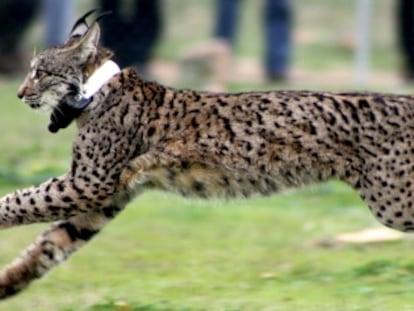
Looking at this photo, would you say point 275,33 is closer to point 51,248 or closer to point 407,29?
point 407,29

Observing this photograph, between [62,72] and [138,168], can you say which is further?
[62,72]

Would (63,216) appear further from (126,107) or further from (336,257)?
(336,257)

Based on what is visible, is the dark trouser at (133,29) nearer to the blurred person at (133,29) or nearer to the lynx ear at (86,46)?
the blurred person at (133,29)

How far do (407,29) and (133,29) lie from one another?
385cm

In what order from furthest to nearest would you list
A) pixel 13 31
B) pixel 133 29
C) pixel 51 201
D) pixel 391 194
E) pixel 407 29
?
pixel 13 31 → pixel 407 29 → pixel 133 29 → pixel 51 201 → pixel 391 194

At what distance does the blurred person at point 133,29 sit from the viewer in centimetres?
2147

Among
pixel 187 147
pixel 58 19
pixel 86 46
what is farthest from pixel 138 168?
pixel 58 19

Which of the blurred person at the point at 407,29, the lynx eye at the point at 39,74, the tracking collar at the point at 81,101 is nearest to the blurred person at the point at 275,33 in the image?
the blurred person at the point at 407,29

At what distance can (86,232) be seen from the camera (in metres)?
9.55

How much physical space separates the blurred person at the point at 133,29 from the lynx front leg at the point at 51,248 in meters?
11.7

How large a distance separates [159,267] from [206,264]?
34 cm

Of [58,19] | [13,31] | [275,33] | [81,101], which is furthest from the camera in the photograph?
[13,31]

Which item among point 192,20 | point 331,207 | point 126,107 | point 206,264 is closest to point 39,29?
point 192,20

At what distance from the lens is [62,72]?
949 cm
